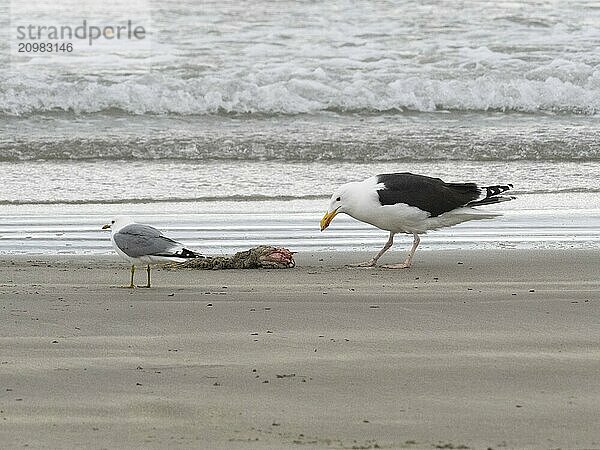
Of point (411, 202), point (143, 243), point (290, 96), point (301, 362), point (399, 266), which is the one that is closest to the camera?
point (301, 362)

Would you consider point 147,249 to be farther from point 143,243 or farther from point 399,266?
point 399,266

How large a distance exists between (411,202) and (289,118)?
8.17m

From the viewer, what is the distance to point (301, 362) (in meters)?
4.49

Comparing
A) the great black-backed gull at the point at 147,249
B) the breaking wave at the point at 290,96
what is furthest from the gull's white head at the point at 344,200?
the breaking wave at the point at 290,96

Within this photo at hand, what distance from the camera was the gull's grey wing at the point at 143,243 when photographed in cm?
661

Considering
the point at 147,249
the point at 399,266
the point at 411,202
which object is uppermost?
the point at 411,202

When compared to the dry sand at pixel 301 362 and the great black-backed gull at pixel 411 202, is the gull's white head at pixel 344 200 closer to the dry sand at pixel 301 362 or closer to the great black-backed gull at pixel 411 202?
the great black-backed gull at pixel 411 202

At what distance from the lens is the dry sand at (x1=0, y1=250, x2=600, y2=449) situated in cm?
366

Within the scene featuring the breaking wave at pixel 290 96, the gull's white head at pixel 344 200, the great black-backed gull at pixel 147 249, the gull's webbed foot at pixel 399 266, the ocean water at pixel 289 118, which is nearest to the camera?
the great black-backed gull at pixel 147 249

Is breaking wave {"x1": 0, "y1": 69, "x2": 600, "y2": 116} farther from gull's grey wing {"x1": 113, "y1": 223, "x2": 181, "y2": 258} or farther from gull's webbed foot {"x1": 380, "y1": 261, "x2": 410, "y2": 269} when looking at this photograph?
gull's grey wing {"x1": 113, "y1": 223, "x2": 181, "y2": 258}

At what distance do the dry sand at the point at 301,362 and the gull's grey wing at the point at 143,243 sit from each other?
0.22 m

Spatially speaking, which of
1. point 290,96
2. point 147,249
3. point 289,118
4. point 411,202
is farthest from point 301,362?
point 290,96

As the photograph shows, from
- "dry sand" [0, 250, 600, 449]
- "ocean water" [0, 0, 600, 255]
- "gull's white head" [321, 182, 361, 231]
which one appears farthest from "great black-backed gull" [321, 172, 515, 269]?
"dry sand" [0, 250, 600, 449]

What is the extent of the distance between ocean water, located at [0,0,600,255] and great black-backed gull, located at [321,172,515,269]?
1.15 ft
